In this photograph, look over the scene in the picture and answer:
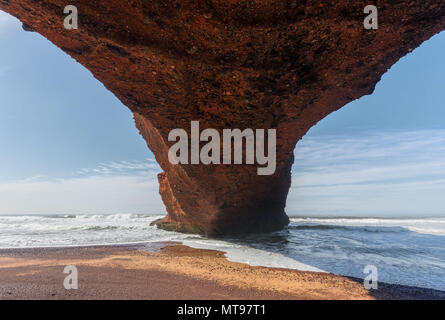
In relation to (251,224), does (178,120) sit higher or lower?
higher

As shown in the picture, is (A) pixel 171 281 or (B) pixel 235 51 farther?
(B) pixel 235 51

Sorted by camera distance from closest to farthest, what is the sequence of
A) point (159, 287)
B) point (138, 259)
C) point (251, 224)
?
point (159, 287), point (138, 259), point (251, 224)

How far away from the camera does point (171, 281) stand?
12.2 feet

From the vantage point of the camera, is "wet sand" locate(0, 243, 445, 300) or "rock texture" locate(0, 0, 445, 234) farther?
"rock texture" locate(0, 0, 445, 234)

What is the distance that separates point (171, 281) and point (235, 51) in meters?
4.09

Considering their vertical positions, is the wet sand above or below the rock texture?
below

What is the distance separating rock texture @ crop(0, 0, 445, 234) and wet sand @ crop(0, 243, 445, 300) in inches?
132

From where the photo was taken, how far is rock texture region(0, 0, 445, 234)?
402 cm

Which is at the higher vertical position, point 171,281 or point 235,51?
point 235,51

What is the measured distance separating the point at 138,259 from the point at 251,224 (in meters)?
5.24
